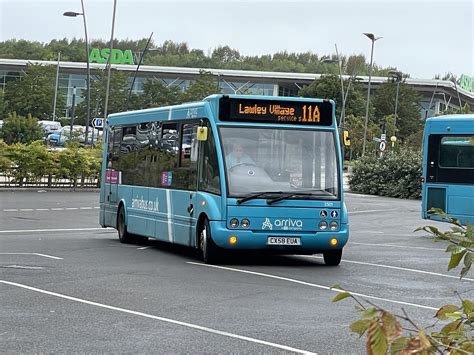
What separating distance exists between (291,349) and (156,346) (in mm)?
1068

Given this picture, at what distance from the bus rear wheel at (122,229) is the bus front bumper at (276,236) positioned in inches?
214

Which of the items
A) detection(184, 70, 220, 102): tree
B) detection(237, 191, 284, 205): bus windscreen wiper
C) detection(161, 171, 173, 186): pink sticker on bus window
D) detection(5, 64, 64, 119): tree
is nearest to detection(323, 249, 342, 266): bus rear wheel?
detection(237, 191, 284, 205): bus windscreen wiper

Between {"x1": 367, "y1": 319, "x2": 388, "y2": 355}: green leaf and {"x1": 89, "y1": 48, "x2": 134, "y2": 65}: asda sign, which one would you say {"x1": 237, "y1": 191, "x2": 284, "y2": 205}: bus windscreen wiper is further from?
{"x1": 89, "y1": 48, "x2": 134, "y2": 65}: asda sign

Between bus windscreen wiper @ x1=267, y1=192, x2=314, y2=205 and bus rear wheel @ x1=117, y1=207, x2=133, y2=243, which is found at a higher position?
bus windscreen wiper @ x1=267, y1=192, x2=314, y2=205

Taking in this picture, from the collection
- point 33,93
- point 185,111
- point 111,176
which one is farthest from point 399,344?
point 33,93

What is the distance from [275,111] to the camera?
57.6ft

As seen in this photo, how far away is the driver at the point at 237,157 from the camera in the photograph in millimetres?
16953

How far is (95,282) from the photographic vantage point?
13.6 meters

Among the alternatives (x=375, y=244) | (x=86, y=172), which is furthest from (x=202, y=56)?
(x=375, y=244)

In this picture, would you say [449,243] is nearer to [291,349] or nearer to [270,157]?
[291,349]

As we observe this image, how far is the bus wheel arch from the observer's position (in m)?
16.7

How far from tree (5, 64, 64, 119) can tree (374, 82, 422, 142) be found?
32.0 meters

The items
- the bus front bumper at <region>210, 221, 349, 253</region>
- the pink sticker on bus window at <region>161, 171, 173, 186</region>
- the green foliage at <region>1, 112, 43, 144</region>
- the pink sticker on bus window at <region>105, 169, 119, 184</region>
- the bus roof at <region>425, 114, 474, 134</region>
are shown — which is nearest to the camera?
the bus front bumper at <region>210, 221, 349, 253</region>

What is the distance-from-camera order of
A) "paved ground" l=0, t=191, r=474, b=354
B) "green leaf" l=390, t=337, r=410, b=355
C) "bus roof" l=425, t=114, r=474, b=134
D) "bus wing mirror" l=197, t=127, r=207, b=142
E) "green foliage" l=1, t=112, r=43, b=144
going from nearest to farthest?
1. "green leaf" l=390, t=337, r=410, b=355
2. "paved ground" l=0, t=191, r=474, b=354
3. "bus wing mirror" l=197, t=127, r=207, b=142
4. "bus roof" l=425, t=114, r=474, b=134
5. "green foliage" l=1, t=112, r=43, b=144
